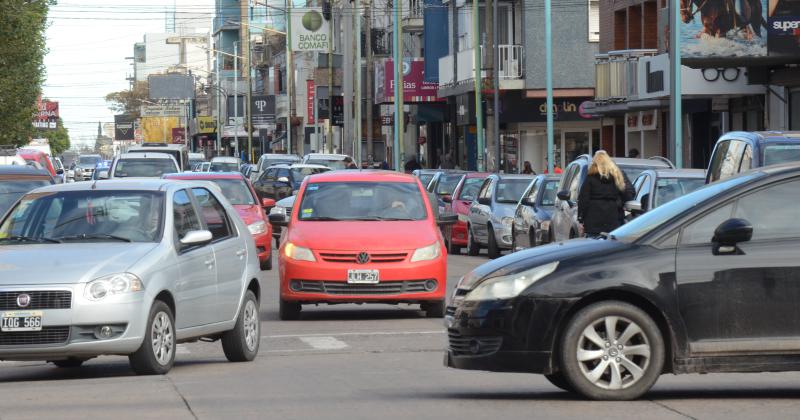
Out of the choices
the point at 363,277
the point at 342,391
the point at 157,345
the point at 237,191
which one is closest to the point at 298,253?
the point at 363,277

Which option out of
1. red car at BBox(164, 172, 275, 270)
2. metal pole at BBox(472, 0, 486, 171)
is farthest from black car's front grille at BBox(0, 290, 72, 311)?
metal pole at BBox(472, 0, 486, 171)

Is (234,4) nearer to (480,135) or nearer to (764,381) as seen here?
(480,135)

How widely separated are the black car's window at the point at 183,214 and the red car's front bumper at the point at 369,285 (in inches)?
170

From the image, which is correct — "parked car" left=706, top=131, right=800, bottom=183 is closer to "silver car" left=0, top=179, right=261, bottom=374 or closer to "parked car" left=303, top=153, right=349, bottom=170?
"silver car" left=0, top=179, right=261, bottom=374

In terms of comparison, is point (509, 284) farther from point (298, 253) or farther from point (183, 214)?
point (298, 253)

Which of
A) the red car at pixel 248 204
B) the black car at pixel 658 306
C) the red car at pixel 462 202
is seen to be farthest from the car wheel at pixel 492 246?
the black car at pixel 658 306

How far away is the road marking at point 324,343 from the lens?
14.9 metres

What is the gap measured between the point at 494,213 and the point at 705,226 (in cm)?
2015

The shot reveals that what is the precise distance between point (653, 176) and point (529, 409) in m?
12.0

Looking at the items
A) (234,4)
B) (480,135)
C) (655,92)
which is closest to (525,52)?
(480,135)

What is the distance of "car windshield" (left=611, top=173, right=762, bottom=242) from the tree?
4332cm

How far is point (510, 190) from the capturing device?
103 ft

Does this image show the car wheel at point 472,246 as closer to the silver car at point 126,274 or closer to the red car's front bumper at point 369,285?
the red car's front bumper at point 369,285

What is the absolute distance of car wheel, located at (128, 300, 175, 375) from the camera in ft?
38.7
